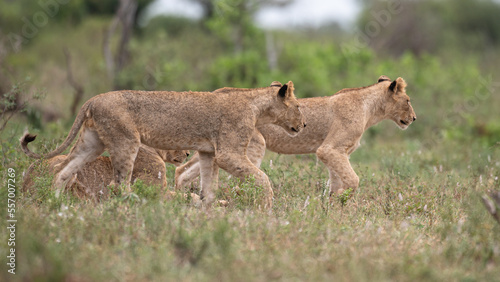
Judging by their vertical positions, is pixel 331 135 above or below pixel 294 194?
above

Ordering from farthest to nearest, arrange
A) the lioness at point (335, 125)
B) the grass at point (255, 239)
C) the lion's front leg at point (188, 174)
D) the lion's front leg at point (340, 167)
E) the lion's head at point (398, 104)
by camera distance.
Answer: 1. the lion's head at point (398, 104)
2. the lion's front leg at point (188, 174)
3. the lioness at point (335, 125)
4. the lion's front leg at point (340, 167)
5. the grass at point (255, 239)

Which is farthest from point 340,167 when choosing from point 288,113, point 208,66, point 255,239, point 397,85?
point 208,66

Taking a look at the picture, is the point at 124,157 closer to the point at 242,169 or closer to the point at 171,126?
the point at 171,126

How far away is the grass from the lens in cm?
430

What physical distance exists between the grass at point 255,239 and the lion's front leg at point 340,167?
0.55ft

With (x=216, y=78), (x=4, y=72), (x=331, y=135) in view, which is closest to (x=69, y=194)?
(x=331, y=135)

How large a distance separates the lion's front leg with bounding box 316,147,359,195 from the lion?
800 millimetres

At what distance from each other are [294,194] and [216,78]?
30.3 ft

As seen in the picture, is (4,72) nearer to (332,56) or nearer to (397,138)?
(397,138)

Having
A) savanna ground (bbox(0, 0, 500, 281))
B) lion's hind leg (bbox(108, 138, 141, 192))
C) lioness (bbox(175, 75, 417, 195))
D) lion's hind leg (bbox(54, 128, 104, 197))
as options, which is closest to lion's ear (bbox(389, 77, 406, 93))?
lioness (bbox(175, 75, 417, 195))

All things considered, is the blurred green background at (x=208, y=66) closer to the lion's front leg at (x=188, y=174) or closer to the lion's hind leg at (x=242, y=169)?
the lion's front leg at (x=188, y=174)

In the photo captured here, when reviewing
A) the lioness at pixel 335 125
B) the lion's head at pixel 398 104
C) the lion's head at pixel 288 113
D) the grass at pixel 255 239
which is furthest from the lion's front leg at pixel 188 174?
the lion's head at pixel 398 104

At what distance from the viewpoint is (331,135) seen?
Result: 7.59 metres

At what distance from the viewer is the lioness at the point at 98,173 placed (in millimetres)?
6613
